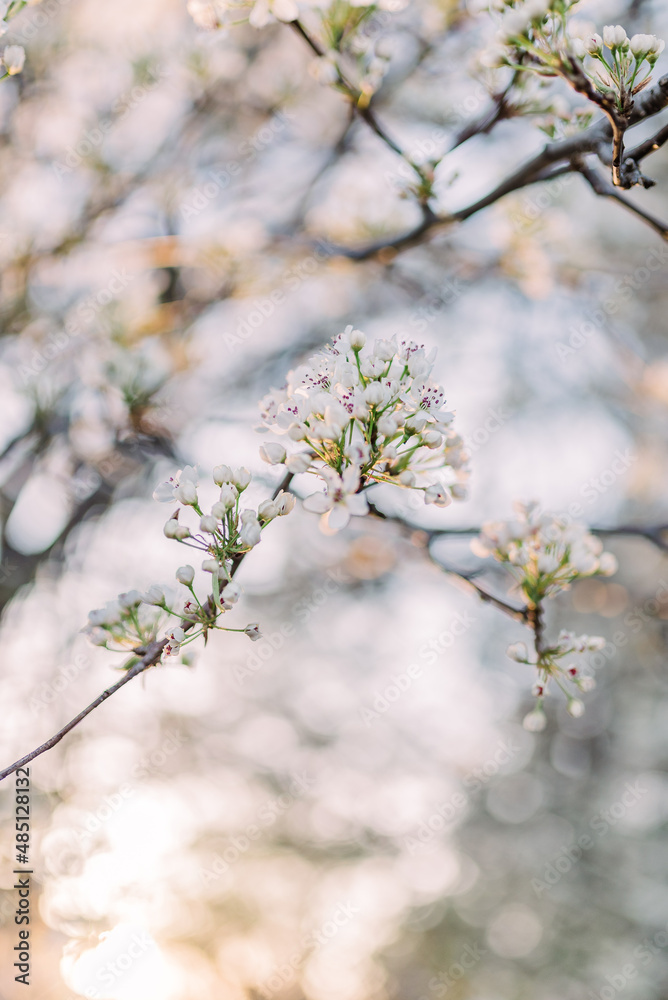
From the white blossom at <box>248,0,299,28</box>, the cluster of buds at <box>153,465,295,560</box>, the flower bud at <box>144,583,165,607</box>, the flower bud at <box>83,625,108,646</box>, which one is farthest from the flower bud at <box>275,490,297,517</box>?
the white blossom at <box>248,0,299,28</box>

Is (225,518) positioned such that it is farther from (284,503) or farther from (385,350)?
(385,350)

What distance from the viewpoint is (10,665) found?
3.49 meters

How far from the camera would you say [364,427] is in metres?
1.29

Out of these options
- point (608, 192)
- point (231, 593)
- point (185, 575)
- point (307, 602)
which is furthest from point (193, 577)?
point (307, 602)

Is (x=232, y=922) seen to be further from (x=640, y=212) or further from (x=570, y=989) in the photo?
(x=640, y=212)

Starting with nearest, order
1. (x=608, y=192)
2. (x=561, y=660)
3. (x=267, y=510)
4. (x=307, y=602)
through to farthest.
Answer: (x=267, y=510), (x=608, y=192), (x=561, y=660), (x=307, y=602)

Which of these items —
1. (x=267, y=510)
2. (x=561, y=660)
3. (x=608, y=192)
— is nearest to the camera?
(x=267, y=510)

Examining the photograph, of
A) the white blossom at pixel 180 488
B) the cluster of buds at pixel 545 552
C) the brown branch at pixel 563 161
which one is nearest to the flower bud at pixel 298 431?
the white blossom at pixel 180 488

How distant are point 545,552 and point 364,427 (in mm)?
705

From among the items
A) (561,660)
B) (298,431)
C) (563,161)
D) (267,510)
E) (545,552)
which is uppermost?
(563,161)

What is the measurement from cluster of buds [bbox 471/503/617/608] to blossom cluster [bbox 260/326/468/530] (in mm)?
425

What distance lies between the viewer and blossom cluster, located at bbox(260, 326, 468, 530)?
1257mm

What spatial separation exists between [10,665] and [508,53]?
3587mm

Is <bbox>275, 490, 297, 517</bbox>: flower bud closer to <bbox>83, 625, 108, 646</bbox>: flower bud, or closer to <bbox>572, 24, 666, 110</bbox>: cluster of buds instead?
<bbox>83, 625, 108, 646</bbox>: flower bud
